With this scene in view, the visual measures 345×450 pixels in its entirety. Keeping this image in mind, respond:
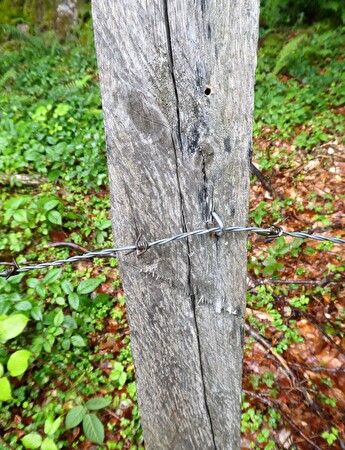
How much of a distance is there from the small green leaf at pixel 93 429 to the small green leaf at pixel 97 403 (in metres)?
0.07

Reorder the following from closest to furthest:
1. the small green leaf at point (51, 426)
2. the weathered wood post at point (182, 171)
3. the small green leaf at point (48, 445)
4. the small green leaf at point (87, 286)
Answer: the weathered wood post at point (182, 171)
the small green leaf at point (48, 445)
the small green leaf at point (51, 426)
the small green leaf at point (87, 286)

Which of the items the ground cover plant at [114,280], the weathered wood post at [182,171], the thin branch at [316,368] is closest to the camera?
the weathered wood post at [182,171]

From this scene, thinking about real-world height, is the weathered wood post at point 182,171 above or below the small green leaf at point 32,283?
above

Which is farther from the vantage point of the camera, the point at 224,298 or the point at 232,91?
the point at 224,298

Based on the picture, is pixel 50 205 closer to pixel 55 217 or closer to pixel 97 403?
pixel 55 217

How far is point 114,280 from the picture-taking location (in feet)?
10.0

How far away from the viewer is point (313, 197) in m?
3.73

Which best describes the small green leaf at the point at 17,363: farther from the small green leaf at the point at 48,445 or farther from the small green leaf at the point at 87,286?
the small green leaf at the point at 87,286

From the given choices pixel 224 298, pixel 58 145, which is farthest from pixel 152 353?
pixel 58 145

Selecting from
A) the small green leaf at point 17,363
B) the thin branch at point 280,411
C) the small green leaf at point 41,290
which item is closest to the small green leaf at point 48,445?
the small green leaf at point 17,363

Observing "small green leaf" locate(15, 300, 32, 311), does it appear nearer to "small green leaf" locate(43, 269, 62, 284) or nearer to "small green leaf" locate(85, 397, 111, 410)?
"small green leaf" locate(43, 269, 62, 284)

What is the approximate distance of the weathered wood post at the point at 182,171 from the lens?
74cm

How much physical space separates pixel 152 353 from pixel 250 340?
62.6 inches

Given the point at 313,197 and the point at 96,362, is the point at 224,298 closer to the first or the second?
the point at 96,362
